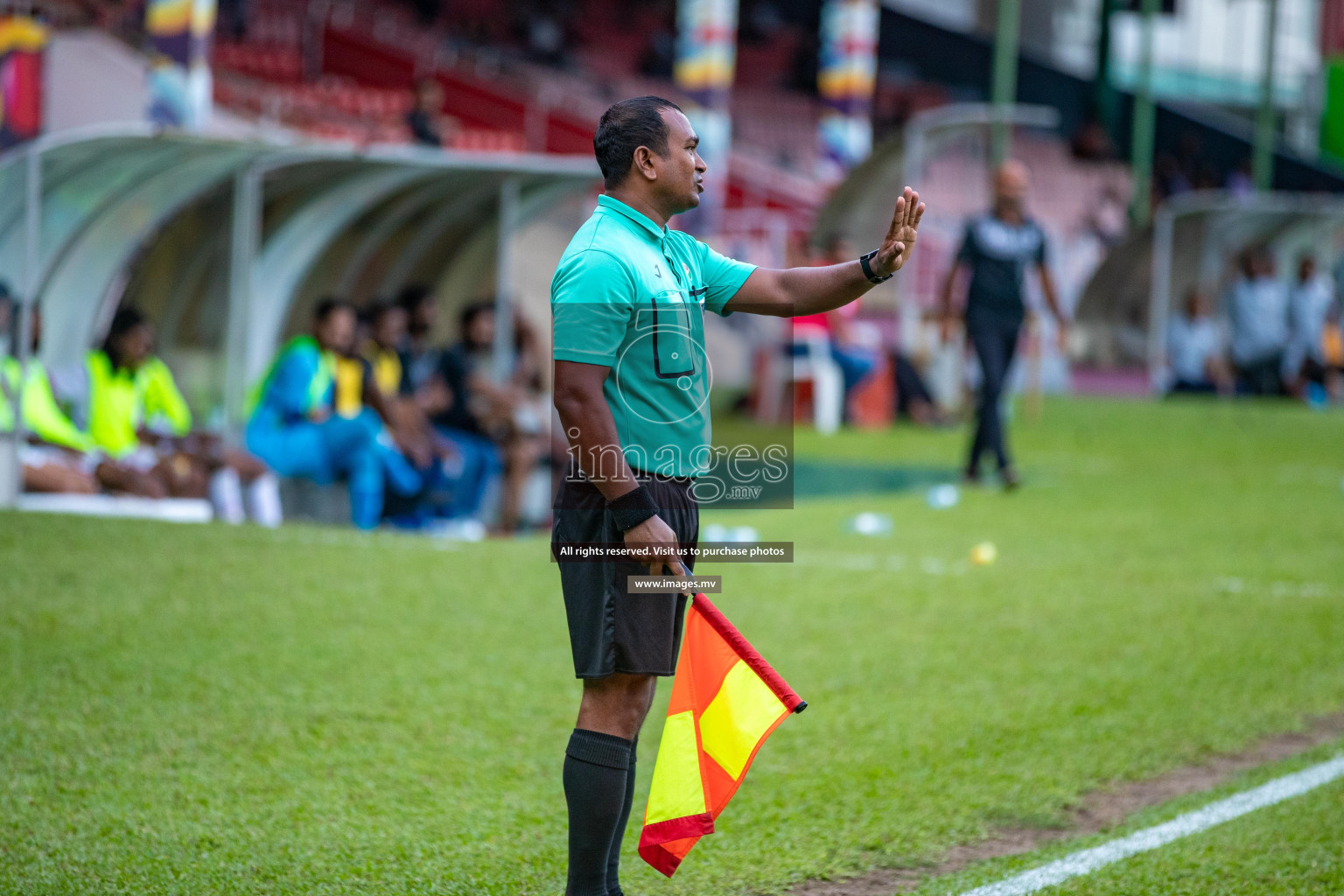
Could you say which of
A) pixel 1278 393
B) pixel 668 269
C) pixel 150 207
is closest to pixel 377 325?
pixel 150 207

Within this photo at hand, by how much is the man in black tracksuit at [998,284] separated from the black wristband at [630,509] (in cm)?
768

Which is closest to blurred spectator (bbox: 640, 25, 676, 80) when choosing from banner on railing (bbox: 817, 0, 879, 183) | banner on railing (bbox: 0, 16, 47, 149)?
banner on railing (bbox: 817, 0, 879, 183)

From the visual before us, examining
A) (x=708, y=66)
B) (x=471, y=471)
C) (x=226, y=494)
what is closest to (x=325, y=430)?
(x=226, y=494)

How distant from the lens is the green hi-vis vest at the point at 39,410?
8344 millimetres

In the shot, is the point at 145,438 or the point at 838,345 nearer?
the point at 145,438

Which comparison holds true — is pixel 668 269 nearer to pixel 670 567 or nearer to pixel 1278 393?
pixel 670 567

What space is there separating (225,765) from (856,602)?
131 inches

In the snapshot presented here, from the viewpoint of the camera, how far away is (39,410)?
8664mm

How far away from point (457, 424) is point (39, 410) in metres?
2.69

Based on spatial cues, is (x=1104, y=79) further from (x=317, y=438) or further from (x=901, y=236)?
(x=901, y=236)

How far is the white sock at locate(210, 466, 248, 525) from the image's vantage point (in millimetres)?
8906

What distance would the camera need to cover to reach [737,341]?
20656 mm

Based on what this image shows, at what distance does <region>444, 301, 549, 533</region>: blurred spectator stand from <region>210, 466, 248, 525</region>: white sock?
5.81 ft

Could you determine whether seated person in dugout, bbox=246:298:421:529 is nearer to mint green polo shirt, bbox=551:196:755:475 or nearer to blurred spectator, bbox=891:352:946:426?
mint green polo shirt, bbox=551:196:755:475
